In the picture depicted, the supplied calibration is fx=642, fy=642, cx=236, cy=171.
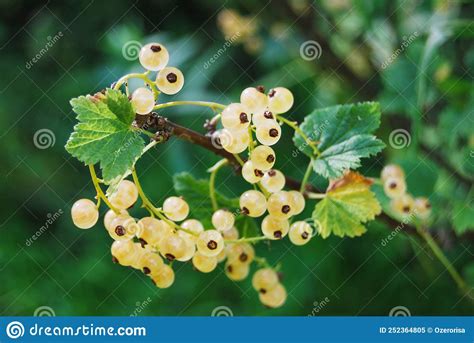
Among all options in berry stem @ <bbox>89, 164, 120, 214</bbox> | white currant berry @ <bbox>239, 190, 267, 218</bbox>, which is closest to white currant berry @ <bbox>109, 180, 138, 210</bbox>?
berry stem @ <bbox>89, 164, 120, 214</bbox>

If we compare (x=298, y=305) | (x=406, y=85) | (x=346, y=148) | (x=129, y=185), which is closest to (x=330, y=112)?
(x=346, y=148)

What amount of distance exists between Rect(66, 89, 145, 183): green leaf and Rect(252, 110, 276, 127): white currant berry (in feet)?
0.34

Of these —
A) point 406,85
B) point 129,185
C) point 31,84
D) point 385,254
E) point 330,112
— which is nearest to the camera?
point 129,185

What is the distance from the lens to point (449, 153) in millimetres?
1118

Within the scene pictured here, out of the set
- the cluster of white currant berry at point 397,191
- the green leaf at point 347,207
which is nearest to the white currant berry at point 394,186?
the cluster of white currant berry at point 397,191

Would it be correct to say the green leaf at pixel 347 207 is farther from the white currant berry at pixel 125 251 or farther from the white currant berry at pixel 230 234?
the white currant berry at pixel 125 251

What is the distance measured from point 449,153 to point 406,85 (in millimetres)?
140

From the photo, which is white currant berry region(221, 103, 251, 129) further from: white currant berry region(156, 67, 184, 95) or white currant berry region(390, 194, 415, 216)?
white currant berry region(390, 194, 415, 216)

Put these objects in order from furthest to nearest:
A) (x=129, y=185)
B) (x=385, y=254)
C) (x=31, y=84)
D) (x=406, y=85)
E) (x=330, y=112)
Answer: (x=31, y=84) → (x=385, y=254) → (x=406, y=85) → (x=330, y=112) → (x=129, y=185)

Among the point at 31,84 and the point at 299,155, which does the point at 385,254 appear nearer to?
the point at 299,155

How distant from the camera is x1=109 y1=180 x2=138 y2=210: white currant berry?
22.1 inches

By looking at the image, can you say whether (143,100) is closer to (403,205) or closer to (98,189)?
(98,189)

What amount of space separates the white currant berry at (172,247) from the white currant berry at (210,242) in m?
0.02

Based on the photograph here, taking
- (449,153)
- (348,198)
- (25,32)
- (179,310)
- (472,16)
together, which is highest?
(472,16)
